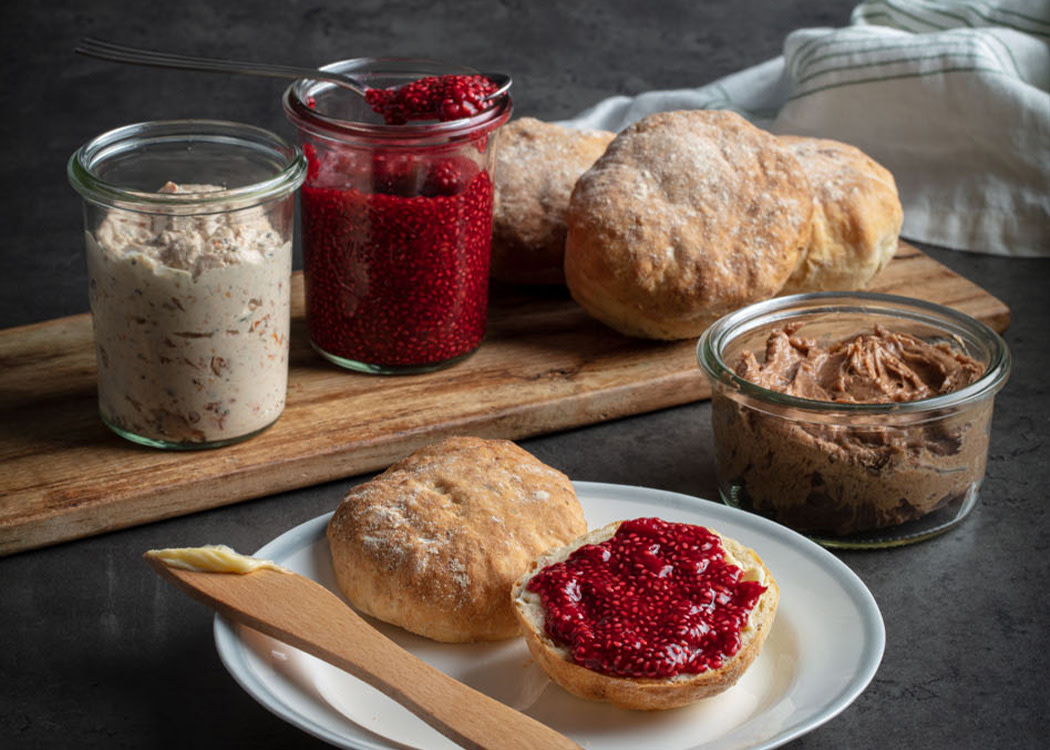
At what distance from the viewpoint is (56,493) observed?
73.2 inches

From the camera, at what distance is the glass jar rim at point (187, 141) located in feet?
5.85

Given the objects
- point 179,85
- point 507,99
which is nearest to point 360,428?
point 507,99

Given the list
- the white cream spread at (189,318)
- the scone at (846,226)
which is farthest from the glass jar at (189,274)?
the scone at (846,226)

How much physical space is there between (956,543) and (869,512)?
0.17 metres

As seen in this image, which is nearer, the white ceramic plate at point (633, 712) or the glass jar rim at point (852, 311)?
the white ceramic plate at point (633, 712)

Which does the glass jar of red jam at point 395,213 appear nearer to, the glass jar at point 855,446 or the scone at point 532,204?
the scone at point 532,204

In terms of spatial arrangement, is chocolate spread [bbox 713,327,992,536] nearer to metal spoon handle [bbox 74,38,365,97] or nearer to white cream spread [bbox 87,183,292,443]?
white cream spread [bbox 87,183,292,443]

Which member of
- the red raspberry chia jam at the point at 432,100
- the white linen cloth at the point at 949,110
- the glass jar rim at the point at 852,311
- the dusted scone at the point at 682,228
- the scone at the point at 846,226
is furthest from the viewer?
the white linen cloth at the point at 949,110

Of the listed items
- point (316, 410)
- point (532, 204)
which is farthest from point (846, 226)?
point (316, 410)

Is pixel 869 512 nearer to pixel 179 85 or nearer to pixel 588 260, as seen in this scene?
pixel 588 260

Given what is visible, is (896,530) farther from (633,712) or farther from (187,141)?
(187,141)

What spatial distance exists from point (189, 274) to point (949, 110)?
1.84 metres

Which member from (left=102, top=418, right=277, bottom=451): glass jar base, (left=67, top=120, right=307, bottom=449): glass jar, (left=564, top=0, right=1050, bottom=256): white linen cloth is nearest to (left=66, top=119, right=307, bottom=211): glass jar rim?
(left=67, top=120, right=307, bottom=449): glass jar

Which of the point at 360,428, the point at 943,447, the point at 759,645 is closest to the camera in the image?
the point at 759,645
